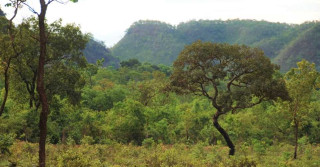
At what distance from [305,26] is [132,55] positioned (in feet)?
263

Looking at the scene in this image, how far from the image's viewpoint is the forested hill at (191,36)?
131250 millimetres

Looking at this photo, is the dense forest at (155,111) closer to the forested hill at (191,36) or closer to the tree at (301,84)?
the tree at (301,84)

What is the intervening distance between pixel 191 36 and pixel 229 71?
521 ft

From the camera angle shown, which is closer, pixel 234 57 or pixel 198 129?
pixel 234 57

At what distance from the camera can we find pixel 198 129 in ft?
95.2

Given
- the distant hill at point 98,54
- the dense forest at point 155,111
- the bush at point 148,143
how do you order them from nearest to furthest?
1. the dense forest at point 155,111
2. the bush at point 148,143
3. the distant hill at point 98,54

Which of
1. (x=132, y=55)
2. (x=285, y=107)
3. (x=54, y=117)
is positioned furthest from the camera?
(x=132, y=55)

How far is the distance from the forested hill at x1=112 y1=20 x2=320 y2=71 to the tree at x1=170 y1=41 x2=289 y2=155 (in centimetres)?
10406

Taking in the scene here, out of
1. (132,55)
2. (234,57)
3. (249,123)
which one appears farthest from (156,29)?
(234,57)

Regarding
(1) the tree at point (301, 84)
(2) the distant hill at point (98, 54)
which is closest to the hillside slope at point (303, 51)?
(2) the distant hill at point (98, 54)

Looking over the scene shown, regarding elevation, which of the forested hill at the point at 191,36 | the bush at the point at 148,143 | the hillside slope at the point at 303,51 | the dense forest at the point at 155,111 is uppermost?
the forested hill at the point at 191,36

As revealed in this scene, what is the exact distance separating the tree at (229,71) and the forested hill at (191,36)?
104 metres

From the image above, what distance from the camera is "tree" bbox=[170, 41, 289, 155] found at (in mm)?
16812

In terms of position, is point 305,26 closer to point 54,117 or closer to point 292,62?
point 292,62
